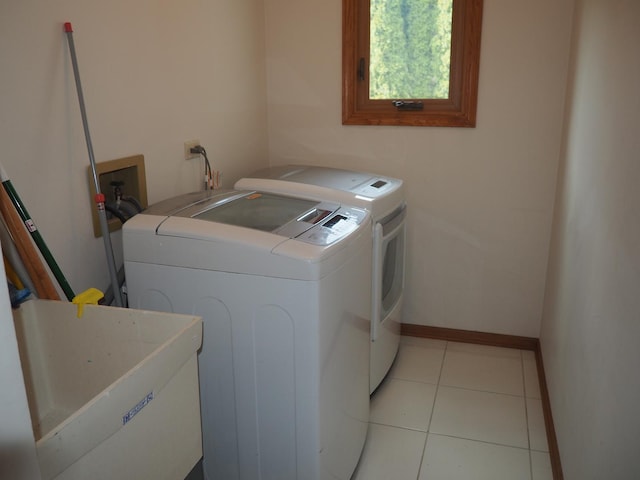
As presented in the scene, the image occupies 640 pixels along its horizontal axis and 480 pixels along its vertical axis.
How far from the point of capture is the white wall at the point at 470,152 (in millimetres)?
2568

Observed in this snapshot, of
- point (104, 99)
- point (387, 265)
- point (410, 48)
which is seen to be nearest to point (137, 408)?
point (104, 99)

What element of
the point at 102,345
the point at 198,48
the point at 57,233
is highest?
the point at 198,48

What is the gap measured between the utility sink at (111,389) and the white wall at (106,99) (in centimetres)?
32

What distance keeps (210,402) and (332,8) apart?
1.99 m

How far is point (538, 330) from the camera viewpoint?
2885 millimetres

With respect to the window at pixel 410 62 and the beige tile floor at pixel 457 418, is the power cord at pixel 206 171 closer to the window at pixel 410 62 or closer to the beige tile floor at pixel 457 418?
the window at pixel 410 62

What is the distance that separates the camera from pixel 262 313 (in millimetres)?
1592

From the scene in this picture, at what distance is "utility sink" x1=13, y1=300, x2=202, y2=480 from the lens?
3.06 ft

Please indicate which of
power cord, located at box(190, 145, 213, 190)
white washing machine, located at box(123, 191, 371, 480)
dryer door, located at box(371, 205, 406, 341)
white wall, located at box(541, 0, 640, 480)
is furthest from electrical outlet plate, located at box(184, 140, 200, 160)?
white wall, located at box(541, 0, 640, 480)

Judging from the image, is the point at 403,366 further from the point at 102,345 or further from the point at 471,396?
the point at 102,345

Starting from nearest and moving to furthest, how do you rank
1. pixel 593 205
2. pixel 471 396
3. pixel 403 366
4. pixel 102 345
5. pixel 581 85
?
pixel 102 345 < pixel 593 205 < pixel 581 85 < pixel 471 396 < pixel 403 366

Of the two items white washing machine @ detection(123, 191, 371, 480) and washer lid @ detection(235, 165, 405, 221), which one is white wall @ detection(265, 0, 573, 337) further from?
white washing machine @ detection(123, 191, 371, 480)

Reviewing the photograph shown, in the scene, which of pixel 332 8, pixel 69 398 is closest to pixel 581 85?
pixel 332 8

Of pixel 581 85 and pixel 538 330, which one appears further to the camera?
pixel 538 330
